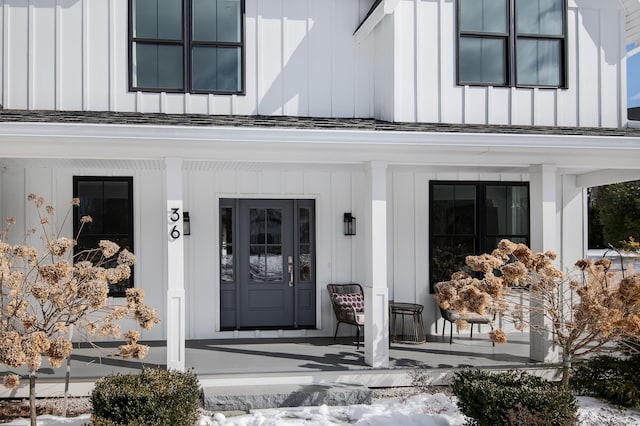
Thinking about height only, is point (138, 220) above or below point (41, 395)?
above

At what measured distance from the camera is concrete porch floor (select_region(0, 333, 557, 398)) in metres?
6.18

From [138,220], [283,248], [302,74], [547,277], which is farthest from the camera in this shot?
[283,248]

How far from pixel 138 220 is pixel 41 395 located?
114 inches

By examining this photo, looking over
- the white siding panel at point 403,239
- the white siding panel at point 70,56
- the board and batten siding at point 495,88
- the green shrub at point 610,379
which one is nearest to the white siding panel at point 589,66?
the board and batten siding at point 495,88

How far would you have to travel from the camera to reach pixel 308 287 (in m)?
8.69

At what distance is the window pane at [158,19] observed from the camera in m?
7.20

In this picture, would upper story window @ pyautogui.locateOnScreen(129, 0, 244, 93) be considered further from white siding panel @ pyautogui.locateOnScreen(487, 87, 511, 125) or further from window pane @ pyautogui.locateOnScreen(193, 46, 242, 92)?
white siding panel @ pyautogui.locateOnScreen(487, 87, 511, 125)

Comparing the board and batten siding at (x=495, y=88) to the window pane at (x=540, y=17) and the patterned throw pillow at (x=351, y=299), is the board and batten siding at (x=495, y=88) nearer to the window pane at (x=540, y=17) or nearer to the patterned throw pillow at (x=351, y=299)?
the window pane at (x=540, y=17)

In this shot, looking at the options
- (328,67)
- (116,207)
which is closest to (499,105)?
(328,67)

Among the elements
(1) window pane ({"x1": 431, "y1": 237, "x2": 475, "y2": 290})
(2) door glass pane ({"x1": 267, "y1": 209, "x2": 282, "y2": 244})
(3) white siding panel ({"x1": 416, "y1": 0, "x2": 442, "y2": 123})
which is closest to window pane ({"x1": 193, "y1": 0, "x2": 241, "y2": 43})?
(3) white siding panel ({"x1": 416, "y1": 0, "x2": 442, "y2": 123})

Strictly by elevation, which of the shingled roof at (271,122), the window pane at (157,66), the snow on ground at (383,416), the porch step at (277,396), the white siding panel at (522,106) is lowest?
the snow on ground at (383,416)

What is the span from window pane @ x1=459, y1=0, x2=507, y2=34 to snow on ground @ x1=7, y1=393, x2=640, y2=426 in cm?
479

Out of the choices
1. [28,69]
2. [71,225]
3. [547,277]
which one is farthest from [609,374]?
[28,69]

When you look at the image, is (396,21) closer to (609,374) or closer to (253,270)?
(253,270)
